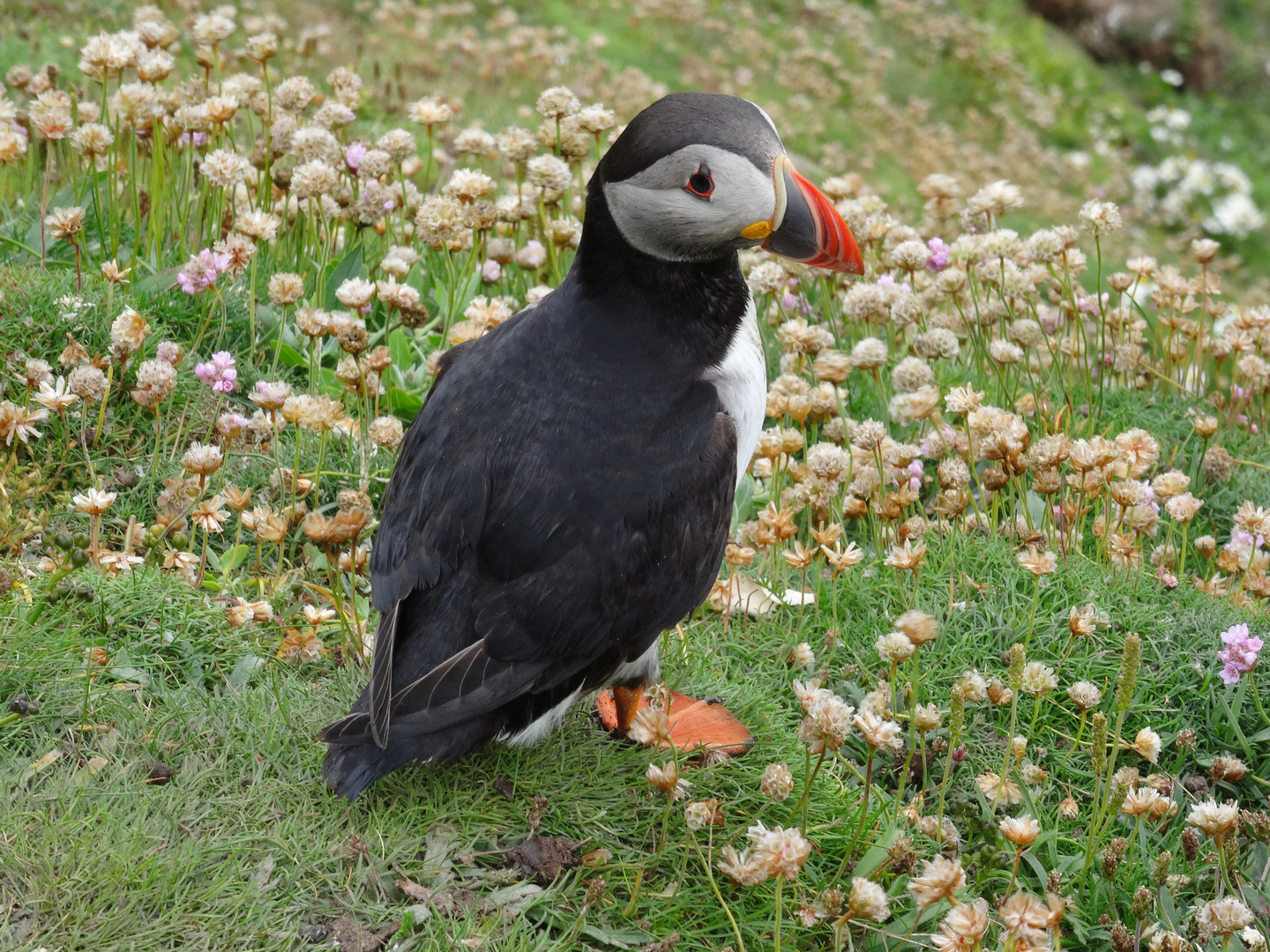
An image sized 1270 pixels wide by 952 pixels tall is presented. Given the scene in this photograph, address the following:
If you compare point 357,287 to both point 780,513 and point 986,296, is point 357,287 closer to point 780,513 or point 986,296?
point 780,513

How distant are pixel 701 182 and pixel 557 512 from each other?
2.67ft

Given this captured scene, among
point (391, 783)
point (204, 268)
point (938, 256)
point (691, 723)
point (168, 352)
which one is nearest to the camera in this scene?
point (391, 783)

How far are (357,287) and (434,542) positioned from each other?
1.27 m

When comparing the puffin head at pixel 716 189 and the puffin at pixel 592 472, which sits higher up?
the puffin head at pixel 716 189

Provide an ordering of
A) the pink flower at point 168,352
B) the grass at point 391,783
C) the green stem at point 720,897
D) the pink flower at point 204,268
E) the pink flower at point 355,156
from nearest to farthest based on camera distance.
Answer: the green stem at point 720,897
the grass at point 391,783
the pink flower at point 168,352
the pink flower at point 204,268
the pink flower at point 355,156

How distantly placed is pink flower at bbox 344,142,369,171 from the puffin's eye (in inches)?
83.2

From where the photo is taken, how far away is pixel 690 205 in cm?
270

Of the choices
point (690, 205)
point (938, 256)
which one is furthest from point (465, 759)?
point (938, 256)

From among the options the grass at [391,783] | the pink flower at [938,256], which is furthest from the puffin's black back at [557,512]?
the pink flower at [938,256]

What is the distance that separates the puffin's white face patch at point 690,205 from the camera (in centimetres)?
265

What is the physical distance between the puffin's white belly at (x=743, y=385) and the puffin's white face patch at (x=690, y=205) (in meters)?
0.28

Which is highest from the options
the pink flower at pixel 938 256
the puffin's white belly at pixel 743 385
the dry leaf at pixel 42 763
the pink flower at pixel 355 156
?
the puffin's white belly at pixel 743 385

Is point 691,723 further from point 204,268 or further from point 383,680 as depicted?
point 204,268

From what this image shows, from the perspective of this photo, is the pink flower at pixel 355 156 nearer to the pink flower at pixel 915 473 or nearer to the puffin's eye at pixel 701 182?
the puffin's eye at pixel 701 182
